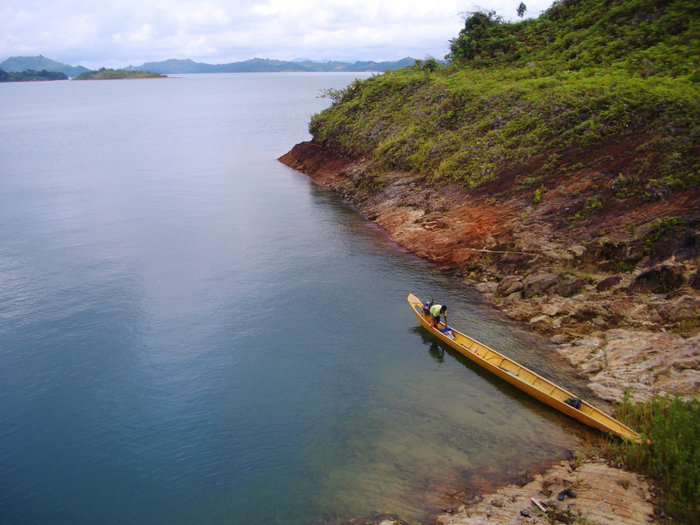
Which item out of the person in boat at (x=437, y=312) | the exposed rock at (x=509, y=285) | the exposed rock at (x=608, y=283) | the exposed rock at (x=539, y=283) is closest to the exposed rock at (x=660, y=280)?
the exposed rock at (x=608, y=283)

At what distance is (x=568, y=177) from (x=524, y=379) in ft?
54.1

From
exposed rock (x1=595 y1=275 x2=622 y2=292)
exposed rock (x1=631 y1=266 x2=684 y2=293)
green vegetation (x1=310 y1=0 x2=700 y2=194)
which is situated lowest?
exposed rock (x1=595 y1=275 x2=622 y2=292)

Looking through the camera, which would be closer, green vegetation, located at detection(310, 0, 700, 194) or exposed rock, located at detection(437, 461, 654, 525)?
exposed rock, located at detection(437, 461, 654, 525)

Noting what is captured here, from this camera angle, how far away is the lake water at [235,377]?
15.9 meters

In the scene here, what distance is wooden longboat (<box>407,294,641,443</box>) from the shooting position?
17094 mm

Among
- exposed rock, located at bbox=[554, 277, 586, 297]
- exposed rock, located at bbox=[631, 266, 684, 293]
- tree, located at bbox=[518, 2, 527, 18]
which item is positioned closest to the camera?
exposed rock, located at bbox=[631, 266, 684, 293]

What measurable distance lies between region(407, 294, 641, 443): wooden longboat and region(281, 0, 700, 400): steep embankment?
1937 mm

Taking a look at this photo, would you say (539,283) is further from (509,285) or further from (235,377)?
(235,377)

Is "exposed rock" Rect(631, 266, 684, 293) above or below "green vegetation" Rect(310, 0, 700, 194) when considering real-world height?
below

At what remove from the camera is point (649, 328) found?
2111 centimetres

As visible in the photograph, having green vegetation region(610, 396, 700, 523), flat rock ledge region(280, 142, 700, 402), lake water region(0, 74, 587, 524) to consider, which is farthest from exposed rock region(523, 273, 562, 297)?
green vegetation region(610, 396, 700, 523)

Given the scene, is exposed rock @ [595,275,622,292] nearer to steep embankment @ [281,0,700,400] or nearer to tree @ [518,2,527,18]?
steep embankment @ [281,0,700,400]

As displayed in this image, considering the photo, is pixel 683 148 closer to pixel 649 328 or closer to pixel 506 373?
pixel 649 328

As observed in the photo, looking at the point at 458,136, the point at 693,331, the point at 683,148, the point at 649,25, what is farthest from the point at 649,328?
the point at 649,25
